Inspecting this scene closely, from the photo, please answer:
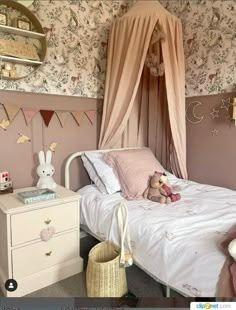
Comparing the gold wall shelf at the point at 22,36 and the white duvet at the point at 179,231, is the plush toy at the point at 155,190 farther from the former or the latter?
the gold wall shelf at the point at 22,36

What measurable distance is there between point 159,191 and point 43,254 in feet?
3.22

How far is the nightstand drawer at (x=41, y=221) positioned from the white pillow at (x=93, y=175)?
35 cm

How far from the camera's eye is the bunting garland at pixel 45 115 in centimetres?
209

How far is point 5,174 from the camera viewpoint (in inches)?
78.4

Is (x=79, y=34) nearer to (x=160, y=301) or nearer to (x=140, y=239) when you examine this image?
(x=140, y=239)

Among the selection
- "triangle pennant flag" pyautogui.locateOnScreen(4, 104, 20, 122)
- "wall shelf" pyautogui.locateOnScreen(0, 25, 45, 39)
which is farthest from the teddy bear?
"wall shelf" pyautogui.locateOnScreen(0, 25, 45, 39)

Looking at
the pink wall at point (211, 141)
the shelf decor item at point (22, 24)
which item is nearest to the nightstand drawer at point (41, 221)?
the pink wall at point (211, 141)

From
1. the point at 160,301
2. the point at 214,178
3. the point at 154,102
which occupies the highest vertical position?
the point at 154,102

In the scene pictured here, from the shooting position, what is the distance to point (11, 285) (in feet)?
5.56

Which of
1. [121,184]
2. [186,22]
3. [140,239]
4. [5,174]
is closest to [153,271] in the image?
[140,239]

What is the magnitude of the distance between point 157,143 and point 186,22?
4.15 feet

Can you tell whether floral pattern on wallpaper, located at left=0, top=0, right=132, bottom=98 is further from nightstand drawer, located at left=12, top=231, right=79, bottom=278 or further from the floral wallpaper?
nightstand drawer, located at left=12, top=231, right=79, bottom=278

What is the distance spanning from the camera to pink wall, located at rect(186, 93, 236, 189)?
7.80 feet

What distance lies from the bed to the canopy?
2.09 ft
